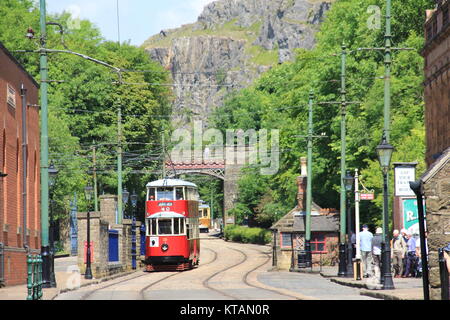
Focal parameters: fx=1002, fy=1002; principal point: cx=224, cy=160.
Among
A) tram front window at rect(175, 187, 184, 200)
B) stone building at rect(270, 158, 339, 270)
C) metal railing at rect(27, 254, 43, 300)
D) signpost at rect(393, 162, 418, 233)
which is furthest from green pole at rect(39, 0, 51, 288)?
stone building at rect(270, 158, 339, 270)

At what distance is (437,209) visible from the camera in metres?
18.6

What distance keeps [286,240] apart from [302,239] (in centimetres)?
83

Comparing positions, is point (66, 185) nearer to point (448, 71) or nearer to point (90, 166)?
point (90, 166)

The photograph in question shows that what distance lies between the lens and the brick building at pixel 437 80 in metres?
37.4

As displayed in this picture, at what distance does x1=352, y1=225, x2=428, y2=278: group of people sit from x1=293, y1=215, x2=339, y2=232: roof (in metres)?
15.3

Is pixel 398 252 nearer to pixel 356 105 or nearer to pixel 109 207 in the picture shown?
pixel 109 207

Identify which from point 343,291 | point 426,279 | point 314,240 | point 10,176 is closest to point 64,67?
point 314,240

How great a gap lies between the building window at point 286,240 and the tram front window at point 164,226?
244 inches

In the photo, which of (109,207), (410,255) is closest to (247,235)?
(109,207)

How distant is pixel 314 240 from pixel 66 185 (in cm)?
1738

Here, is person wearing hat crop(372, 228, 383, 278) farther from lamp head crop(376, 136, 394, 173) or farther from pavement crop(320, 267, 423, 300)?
lamp head crop(376, 136, 394, 173)

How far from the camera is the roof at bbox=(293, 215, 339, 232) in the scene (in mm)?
51125

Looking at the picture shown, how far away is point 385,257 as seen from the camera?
27.7 meters

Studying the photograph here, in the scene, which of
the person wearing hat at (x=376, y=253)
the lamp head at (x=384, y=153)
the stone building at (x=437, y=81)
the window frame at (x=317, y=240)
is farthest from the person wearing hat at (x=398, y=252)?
the window frame at (x=317, y=240)
